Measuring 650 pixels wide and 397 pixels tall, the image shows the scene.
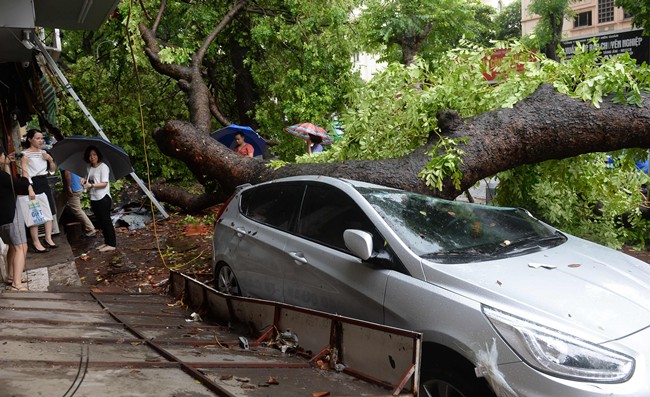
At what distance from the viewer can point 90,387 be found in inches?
121

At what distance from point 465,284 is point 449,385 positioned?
0.61 meters

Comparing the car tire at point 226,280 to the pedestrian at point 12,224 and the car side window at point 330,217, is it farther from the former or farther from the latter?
the pedestrian at point 12,224

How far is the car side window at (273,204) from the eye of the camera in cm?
557

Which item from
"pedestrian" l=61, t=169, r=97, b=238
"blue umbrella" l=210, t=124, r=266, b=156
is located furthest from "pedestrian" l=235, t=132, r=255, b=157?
"pedestrian" l=61, t=169, r=97, b=238

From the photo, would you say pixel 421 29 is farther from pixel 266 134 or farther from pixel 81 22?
pixel 81 22

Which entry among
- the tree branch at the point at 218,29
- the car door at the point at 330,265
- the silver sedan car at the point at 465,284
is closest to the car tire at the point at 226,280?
the silver sedan car at the point at 465,284

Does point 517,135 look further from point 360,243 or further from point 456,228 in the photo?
point 360,243

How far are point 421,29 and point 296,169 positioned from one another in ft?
45.5

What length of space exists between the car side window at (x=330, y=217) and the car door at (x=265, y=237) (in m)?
0.20

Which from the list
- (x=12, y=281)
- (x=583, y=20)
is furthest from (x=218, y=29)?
(x=583, y=20)

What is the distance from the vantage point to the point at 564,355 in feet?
10.4

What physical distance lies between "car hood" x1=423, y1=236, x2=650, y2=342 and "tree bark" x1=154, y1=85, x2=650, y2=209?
90.4 inches

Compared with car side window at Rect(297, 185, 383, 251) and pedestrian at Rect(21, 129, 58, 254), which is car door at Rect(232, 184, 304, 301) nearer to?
A: car side window at Rect(297, 185, 383, 251)

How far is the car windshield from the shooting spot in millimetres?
4262
